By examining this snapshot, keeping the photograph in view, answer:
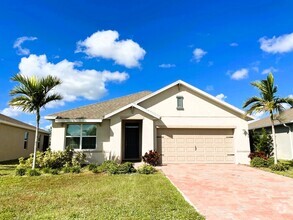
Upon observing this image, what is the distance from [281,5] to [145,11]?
8.68m

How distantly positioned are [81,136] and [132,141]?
4172 millimetres

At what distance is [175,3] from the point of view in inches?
575

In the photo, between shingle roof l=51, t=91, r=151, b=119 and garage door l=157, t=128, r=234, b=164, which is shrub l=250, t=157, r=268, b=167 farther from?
shingle roof l=51, t=91, r=151, b=119

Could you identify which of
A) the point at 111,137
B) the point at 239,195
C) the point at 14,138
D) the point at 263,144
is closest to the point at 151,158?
the point at 111,137

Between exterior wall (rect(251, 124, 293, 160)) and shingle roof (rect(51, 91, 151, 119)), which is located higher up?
shingle roof (rect(51, 91, 151, 119))

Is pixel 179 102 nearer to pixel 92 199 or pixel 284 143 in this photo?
pixel 284 143

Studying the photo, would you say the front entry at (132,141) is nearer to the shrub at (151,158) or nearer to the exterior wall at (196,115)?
the exterior wall at (196,115)

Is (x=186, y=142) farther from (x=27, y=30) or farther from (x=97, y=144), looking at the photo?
(x=27, y=30)

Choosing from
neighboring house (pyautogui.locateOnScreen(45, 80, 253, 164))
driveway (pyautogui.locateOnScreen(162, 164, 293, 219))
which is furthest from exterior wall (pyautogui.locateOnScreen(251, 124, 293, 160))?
driveway (pyautogui.locateOnScreen(162, 164, 293, 219))

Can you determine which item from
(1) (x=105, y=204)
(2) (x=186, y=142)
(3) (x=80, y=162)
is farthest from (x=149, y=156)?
(1) (x=105, y=204)

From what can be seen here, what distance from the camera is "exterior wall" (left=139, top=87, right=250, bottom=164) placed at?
16578 mm

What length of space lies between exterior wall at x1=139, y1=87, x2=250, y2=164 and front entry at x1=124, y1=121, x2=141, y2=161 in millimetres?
2311

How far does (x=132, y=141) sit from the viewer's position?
1800cm

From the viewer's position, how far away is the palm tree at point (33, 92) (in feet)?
42.7
